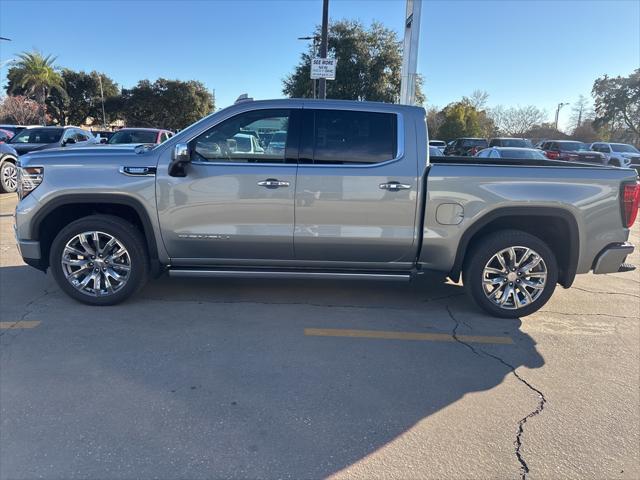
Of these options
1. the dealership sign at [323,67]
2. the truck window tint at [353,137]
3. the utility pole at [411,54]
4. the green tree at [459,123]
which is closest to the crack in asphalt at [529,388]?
the truck window tint at [353,137]

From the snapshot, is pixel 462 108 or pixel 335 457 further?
pixel 462 108

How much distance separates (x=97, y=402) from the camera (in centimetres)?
299

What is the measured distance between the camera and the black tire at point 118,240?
14.4 feet

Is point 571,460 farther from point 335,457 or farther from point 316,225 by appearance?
point 316,225

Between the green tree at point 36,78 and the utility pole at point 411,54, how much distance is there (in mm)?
46806

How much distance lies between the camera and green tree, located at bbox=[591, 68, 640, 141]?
50344 mm

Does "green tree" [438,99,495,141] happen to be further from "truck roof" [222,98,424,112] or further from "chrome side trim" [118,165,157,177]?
"chrome side trim" [118,165,157,177]

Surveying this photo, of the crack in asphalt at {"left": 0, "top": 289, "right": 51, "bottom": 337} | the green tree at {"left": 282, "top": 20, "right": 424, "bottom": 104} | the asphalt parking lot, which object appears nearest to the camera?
the asphalt parking lot

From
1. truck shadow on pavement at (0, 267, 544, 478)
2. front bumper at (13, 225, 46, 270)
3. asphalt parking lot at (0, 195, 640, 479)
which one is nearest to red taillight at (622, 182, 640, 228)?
asphalt parking lot at (0, 195, 640, 479)

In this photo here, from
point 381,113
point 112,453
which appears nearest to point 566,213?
point 381,113

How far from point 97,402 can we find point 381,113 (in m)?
3.35

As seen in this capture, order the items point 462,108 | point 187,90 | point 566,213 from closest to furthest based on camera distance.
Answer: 1. point 566,213
2. point 462,108
3. point 187,90

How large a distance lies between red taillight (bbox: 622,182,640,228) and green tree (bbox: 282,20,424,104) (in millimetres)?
26828

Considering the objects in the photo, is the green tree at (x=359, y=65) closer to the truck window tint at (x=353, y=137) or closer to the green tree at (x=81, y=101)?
the truck window tint at (x=353, y=137)
